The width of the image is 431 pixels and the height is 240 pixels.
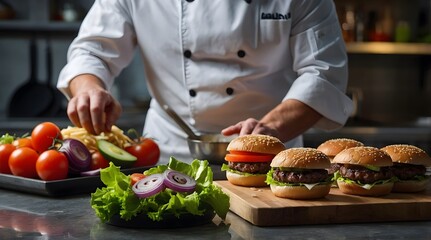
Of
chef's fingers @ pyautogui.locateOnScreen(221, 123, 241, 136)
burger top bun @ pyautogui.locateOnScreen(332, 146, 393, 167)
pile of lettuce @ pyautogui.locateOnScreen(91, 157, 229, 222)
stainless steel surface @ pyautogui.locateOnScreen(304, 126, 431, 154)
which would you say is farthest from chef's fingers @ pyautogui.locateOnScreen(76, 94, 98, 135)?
stainless steel surface @ pyautogui.locateOnScreen(304, 126, 431, 154)

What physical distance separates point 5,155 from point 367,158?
947 millimetres

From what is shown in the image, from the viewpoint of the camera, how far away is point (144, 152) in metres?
2.18

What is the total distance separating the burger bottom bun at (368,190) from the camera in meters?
1.74

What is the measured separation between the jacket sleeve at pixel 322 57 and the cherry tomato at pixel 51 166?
946 mm

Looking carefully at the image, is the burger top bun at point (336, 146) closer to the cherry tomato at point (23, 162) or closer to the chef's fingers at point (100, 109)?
the chef's fingers at point (100, 109)

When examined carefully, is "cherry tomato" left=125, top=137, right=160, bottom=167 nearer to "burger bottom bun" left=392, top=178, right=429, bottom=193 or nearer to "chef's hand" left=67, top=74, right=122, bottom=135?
"chef's hand" left=67, top=74, right=122, bottom=135

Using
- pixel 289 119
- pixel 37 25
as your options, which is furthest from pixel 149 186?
pixel 37 25

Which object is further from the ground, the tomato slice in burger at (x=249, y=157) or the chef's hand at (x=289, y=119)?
the tomato slice in burger at (x=249, y=157)

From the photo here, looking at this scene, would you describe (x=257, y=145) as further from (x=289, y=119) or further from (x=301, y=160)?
(x=289, y=119)

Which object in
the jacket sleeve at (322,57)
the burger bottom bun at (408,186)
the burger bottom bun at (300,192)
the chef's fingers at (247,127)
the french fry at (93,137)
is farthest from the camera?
the jacket sleeve at (322,57)

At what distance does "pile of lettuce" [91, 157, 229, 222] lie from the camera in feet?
4.83

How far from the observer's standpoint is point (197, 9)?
104 inches

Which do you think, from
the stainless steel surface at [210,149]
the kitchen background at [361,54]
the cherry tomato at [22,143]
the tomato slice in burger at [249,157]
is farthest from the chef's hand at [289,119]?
the kitchen background at [361,54]

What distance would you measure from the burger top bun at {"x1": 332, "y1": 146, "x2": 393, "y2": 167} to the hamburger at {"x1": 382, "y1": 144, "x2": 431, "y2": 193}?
6 centimetres
